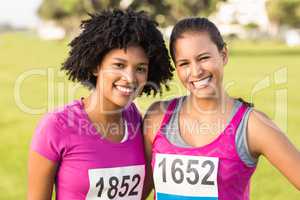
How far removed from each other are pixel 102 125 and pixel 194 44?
722mm

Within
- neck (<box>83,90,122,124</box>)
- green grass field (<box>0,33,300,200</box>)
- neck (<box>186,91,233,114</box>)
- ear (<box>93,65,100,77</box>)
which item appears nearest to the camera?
neck (<box>186,91,233,114</box>)

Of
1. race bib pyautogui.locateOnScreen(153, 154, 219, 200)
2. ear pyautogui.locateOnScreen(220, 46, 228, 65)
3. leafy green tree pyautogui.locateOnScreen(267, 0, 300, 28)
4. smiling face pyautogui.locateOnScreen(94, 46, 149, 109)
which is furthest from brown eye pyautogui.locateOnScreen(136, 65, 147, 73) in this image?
leafy green tree pyautogui.locateOnScreen(267, 0, 300, 28)

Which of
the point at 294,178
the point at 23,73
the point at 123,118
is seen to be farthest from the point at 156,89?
the point at 23,73

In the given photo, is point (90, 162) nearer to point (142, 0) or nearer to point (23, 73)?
point (23, 73)

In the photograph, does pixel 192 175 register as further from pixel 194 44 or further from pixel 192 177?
pixel 194 44

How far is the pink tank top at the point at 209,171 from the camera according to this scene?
3018mm

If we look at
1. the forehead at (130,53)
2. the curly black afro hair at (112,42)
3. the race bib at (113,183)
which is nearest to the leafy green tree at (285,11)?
the curly black afro hair at (112,42)

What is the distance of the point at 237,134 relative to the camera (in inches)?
118

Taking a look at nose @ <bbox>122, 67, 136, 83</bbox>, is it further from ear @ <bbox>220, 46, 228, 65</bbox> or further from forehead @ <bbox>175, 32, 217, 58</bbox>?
ear @ <bbox>220, 46, 228, 65</bbox>

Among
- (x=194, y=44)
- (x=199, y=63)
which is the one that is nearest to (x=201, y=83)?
(x=199, y=63)

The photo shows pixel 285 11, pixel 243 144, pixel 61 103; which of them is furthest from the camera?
pixel 285 11

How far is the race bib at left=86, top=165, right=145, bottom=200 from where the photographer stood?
3.22 metres

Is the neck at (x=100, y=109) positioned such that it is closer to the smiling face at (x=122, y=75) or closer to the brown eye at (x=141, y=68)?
the smiling face at (x=122, y=75)

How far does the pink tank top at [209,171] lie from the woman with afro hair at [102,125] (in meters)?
0.33
